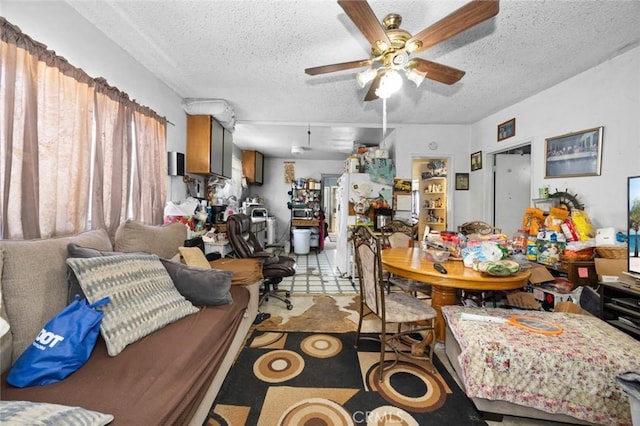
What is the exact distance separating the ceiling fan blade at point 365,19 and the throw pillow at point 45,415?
1845mm

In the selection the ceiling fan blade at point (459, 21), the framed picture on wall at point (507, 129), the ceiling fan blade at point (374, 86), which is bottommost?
the ceiling fan blade at point (459, 21)

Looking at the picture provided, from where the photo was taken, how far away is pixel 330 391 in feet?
5.24

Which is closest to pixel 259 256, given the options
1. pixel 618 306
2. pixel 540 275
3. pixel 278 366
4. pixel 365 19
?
pixel 278 366

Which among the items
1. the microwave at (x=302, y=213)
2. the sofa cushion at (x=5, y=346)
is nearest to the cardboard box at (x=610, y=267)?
the sofa cushion at (x=5, y=346)

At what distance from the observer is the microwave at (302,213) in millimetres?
6680

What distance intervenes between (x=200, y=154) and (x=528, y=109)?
4223 millimetres

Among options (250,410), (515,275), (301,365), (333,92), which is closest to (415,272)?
(515,275)

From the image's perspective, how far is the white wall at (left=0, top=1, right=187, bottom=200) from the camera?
148 centimetres

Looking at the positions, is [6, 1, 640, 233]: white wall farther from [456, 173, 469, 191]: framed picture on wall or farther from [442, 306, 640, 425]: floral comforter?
[442, 306, 640, 425]: floral comforter

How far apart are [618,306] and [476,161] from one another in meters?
2.82

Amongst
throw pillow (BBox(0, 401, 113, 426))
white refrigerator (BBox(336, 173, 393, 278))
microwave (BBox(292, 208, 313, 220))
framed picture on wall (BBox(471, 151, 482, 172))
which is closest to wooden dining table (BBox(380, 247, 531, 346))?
throw pillow (BBox(0, 401, 113, 426))

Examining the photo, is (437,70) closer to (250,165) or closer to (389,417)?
(389,417)

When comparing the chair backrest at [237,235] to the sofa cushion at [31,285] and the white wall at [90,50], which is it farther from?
the sofa cushion at [31,285]

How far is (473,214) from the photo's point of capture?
13.8ft
